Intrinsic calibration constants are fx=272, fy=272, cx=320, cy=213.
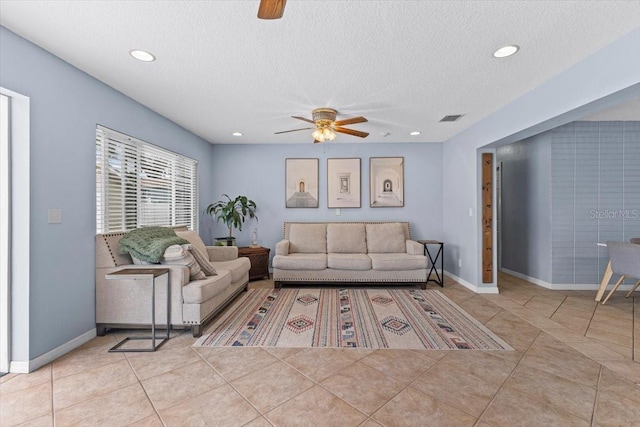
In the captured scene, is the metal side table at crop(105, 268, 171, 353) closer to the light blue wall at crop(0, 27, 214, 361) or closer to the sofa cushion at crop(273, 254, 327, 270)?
the light blue wall at crop(0, 27, 214, 361)

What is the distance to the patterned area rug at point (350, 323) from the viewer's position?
2.43m

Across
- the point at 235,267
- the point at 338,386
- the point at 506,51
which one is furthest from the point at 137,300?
the point at 506,51

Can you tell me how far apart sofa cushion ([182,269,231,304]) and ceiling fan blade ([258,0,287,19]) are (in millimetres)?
2260

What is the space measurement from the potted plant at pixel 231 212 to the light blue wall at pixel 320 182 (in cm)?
18

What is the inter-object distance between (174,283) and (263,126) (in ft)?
8.05

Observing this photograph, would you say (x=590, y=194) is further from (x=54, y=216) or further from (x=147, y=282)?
(x=54, y=216)

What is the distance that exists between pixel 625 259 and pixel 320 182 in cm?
416

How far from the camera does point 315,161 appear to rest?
198 inches

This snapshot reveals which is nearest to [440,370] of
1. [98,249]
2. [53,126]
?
[98,249]

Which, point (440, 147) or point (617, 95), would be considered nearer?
point (617, 95)

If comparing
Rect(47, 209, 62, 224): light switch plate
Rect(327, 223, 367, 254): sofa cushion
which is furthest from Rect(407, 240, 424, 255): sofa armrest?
Rect(47, 209, 62, 224): light switch plate

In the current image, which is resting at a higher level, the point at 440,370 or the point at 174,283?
the point at 174,283

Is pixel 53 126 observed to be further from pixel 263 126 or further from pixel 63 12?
pixel 263 126

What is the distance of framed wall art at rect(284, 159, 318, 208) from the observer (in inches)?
198
